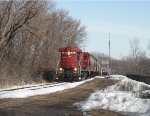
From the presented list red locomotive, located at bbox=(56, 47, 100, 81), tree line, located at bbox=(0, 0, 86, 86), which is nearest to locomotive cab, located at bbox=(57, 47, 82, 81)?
red locomotive, located at bbox=(56, 47, 100, 81)

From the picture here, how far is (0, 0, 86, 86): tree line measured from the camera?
36594mm

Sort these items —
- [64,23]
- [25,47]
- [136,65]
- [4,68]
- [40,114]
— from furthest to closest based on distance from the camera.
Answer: [136,65]
[64,23]
[25,47]
[4,68]
[40,114]

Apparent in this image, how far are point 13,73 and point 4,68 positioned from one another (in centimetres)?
149

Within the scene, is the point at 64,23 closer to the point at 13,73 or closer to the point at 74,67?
the point at 74,67

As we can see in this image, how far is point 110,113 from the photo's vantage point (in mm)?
15406

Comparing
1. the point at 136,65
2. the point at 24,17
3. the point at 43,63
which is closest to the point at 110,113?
the point at 24,17

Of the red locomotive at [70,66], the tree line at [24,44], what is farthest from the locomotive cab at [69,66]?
the tree line at [24,44]

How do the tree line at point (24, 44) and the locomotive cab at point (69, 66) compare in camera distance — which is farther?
the locomotive cab at point (69, 66)

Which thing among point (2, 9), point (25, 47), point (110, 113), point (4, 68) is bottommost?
point (110, 113)

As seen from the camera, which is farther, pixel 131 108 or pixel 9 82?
pixel 9 82

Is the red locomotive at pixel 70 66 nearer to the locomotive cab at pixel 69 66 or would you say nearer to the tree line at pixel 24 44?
the locomotive cab at pixel 69 66

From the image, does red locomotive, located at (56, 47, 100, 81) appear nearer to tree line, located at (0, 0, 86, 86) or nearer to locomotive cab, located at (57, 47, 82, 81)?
locomotive cab, located at (57, 47, 82, 81)

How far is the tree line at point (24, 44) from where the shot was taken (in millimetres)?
36594

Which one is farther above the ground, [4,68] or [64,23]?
[64,23]
